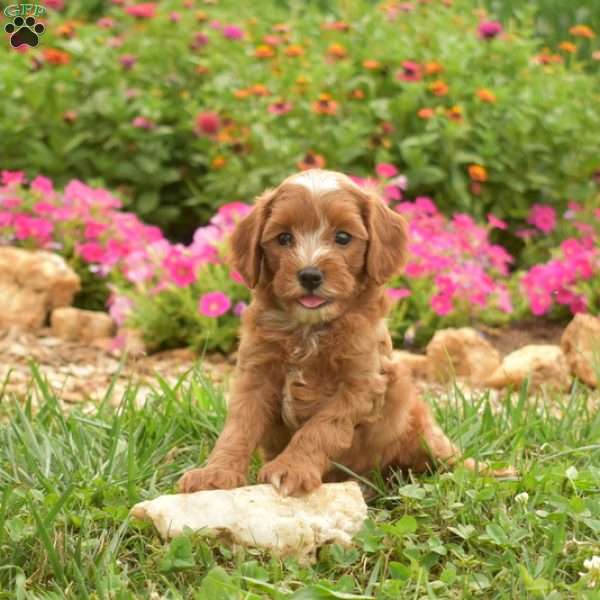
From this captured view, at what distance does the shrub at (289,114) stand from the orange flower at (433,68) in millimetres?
16

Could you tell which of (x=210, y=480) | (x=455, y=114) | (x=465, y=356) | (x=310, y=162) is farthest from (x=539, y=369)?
(x=210, y=480)

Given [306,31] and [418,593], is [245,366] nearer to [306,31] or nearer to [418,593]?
[418,593]

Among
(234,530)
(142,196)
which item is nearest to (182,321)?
(142,196)

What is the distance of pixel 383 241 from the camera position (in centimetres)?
401

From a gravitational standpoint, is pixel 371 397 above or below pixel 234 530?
above

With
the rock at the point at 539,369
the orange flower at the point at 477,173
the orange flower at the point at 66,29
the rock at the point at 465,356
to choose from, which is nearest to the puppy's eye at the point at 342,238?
the rock at the point at 539,369

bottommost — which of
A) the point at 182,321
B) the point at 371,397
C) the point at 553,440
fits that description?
the point at 182,321

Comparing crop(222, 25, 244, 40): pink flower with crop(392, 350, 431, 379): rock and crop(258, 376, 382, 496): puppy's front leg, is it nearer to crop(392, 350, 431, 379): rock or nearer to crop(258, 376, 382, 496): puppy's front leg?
crop(392, 350, 431, 379): rock

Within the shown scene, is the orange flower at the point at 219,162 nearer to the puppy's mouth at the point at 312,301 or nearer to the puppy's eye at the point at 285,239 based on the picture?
the puppy's eye at the point at 285,239

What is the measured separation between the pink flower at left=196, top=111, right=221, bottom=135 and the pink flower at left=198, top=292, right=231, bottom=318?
2018 millimetres

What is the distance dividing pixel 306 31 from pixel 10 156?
2.86m

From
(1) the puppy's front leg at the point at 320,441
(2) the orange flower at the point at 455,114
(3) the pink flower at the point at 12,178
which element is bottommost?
(3) the pink flower at the point at 12,178

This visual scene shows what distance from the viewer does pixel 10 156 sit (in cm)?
836

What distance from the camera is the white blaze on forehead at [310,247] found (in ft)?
12.3
